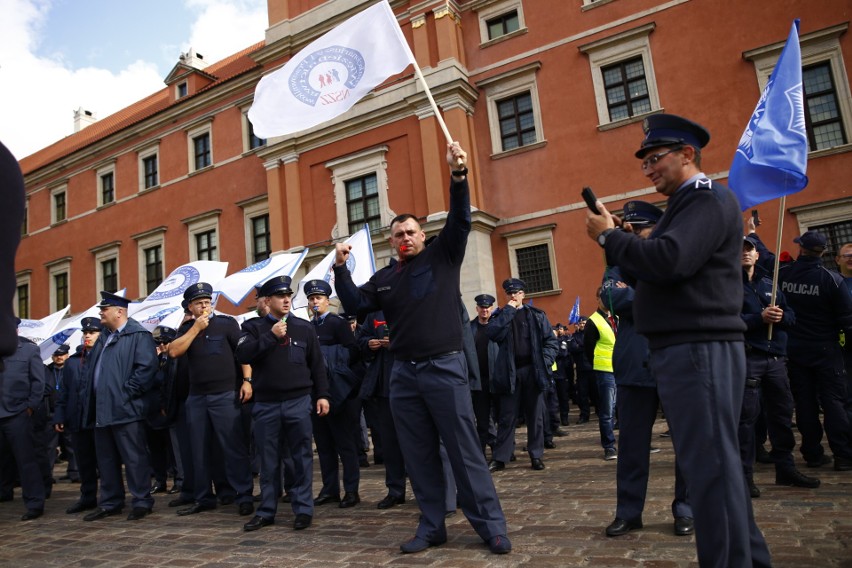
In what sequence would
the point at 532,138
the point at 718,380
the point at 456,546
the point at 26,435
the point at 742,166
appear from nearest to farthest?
the point at 718,380 → the point at 456,546 → the point at 742,166 → the point at 26,435 → the point at 532,138

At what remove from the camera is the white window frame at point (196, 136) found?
89.5 ft

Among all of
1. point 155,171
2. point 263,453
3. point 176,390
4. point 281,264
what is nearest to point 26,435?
point 176,390

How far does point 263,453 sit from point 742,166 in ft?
14.6

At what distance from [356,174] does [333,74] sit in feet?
58.7

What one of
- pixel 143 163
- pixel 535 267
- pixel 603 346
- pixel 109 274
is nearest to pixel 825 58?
pixel 535 267

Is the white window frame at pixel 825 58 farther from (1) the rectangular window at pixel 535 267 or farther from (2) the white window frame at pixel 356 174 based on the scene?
(2) the white window frame at pixel 356 174

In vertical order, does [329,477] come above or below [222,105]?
below

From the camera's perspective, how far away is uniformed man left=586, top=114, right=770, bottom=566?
2568 mm

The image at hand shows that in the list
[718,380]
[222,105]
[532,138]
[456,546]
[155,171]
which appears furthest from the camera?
[155,171]

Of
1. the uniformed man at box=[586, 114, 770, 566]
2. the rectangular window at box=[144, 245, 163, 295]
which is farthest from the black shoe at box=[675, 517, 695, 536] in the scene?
the rectangular window at box=[144, 245, 163, 295]

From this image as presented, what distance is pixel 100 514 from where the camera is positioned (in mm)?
6219

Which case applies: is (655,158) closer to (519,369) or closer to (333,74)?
(333,74)

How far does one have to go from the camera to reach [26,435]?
6.80m

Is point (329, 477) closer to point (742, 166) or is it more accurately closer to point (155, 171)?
point (742, 166)
